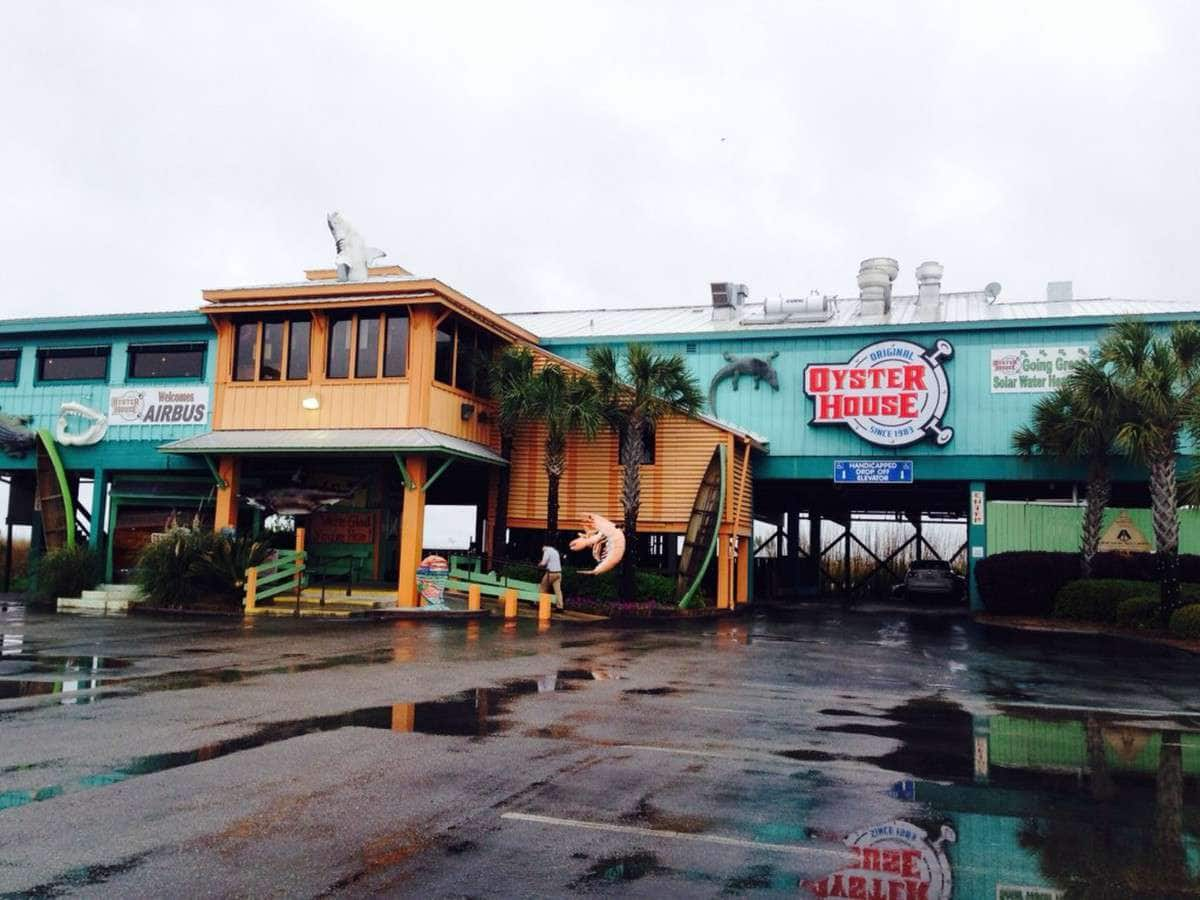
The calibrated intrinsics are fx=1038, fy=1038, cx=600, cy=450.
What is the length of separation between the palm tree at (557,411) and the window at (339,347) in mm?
4297

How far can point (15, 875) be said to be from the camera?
4867 mm

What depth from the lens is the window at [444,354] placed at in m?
23.8

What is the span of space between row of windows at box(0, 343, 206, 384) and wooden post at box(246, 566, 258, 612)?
7.23 meters

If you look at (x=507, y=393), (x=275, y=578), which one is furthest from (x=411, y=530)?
(x=507, y=393)

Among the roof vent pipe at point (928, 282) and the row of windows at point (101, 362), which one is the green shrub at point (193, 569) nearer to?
the row of windows at point (101, 362)

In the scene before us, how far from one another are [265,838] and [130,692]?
5680mm

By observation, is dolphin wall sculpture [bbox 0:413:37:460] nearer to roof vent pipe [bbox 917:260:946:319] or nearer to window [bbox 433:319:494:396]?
window [bbox 433:319:494:396]

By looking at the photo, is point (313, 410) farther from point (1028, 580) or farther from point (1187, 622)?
point (1187, 622)

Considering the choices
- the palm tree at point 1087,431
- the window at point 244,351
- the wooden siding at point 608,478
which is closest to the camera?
the palm tree at point 1087,431

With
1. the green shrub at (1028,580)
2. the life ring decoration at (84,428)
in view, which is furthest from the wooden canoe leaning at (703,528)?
the life ring decoration at (84,428)

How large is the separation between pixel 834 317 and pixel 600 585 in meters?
11.8

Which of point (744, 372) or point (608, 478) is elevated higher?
point (744, 372)

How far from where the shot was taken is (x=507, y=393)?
2442 centimetres

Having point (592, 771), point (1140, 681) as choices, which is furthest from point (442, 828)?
point (1140, 681)
